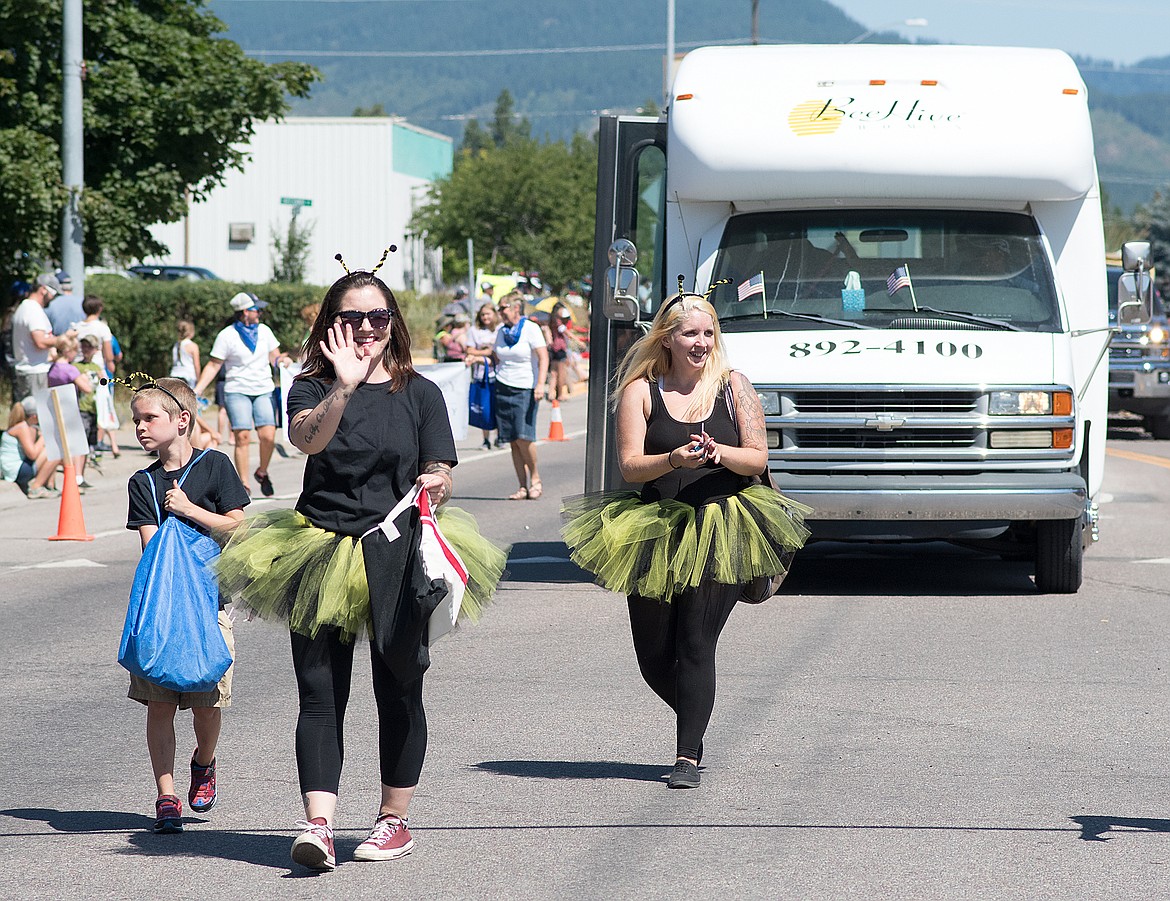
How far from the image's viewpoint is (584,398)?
3406cm

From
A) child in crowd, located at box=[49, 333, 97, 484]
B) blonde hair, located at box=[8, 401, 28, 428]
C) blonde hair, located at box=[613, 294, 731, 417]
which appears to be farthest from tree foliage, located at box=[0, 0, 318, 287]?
blonde hair, located at box=[613, 294, 731, 417]

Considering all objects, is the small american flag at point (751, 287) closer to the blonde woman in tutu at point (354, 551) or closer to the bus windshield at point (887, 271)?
the bus windshield at point (887, 271)

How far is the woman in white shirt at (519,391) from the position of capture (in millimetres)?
15938

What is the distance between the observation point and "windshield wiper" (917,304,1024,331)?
1049 centimetres

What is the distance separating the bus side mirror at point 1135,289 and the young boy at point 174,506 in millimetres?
6979

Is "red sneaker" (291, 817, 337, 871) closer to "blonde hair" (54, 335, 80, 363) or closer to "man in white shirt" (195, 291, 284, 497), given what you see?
"man in white shirt" (195, 291, 284, 497)

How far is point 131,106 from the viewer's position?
2091 centimetres

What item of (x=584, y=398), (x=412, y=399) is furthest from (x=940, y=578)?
(x=584, y=398)

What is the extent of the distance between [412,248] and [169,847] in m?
65.5

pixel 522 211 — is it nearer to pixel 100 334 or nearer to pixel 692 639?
pixel 100 334

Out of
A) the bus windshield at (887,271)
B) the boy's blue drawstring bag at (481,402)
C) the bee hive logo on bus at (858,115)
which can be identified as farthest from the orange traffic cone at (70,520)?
the bee hive logo on bus at (858,115)

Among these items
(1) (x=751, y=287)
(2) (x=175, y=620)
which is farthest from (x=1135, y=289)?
(2) (x=175, y=620)

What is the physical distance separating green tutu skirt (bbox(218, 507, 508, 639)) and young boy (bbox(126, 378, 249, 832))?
24cm

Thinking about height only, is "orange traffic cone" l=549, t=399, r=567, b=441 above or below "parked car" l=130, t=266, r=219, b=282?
below
